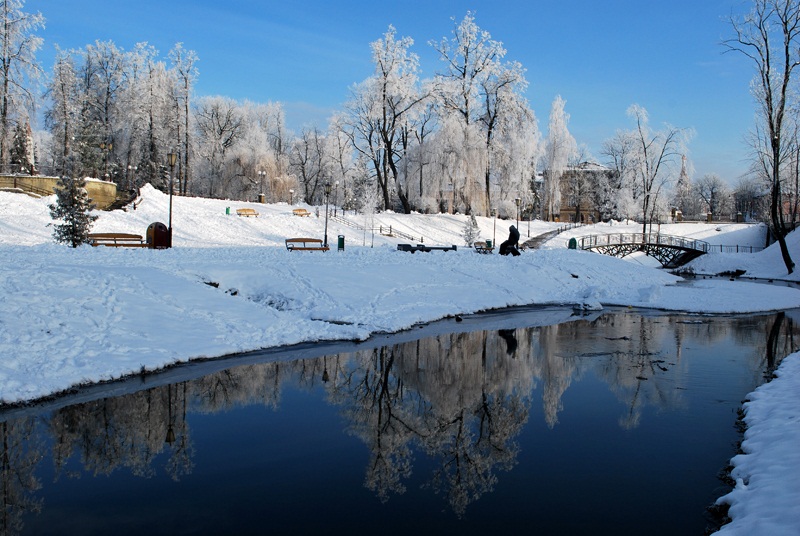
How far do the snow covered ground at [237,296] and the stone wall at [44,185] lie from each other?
2.20 m

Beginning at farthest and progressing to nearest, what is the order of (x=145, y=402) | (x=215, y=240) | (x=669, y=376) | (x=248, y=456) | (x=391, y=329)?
(x=215, y=240) → (x=391, y=329) → (x=669, y=376) → (x=145, y=402) → (x=248, y=456)

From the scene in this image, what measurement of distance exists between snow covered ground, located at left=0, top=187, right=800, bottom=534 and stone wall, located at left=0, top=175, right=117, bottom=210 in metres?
2.20

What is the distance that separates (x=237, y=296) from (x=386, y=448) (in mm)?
10435

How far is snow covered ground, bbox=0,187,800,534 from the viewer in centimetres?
1205

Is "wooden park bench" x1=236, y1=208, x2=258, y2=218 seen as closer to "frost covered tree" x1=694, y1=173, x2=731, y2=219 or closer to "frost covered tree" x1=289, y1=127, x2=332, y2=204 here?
"frost covered tree" x1=289, y1=127, x2=332, y2=204

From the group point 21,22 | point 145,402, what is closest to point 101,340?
point 145,402

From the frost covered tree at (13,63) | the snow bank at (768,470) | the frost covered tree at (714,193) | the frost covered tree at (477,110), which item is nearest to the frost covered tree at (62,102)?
the frost covered tree at (13,63)

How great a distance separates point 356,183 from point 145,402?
73.2 meters

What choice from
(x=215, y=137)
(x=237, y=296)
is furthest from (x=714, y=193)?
(x=237, y=296)

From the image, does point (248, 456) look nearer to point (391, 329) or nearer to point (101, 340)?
point (101, 340)

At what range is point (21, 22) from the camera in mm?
40625

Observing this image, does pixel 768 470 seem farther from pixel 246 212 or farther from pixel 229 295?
pixel 246 212

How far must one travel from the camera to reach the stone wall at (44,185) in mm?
40062

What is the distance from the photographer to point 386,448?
9.22 meters
